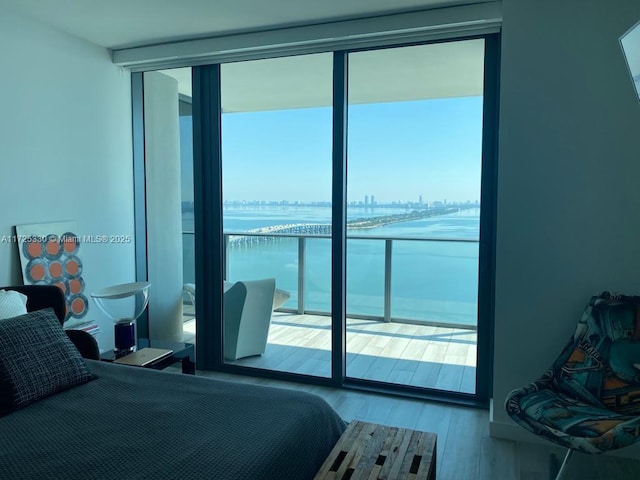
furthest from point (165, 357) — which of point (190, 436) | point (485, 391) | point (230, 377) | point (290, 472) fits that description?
point (485, 391)

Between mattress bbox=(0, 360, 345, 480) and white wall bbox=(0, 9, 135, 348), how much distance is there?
152 cm

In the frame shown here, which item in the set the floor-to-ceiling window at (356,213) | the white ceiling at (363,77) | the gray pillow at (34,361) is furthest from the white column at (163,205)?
the gray pillow at (34,361)

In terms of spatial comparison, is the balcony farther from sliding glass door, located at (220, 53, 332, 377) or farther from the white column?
the white column

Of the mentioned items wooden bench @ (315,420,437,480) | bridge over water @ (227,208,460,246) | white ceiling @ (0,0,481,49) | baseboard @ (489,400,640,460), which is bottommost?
baseboard @ (489,400,640,460)

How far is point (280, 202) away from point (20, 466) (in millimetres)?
2432

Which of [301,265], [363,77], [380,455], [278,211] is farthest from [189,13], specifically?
[380,455]

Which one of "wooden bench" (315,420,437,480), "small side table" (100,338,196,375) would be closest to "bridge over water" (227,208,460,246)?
"small side table" (100,338,196,375)

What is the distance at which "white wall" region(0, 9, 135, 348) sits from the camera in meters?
2.96

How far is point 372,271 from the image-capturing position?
381cm

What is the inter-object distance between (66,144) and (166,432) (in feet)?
7.93

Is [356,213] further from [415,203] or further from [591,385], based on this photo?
[591,385]

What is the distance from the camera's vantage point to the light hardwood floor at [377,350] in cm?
363

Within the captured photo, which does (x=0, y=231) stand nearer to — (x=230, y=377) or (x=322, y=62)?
(x=230, y=377)

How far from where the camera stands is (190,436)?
1.68 metres
